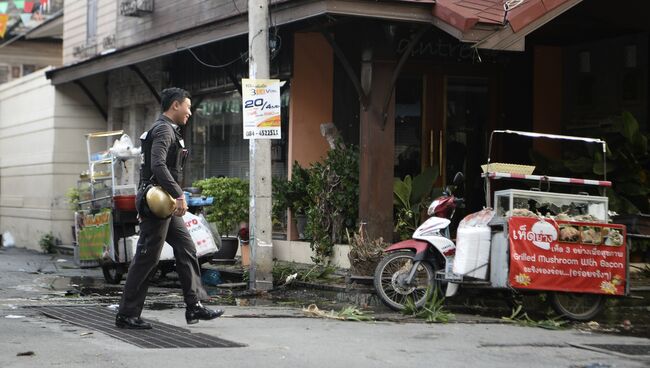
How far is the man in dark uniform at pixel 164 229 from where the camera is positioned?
8.17m

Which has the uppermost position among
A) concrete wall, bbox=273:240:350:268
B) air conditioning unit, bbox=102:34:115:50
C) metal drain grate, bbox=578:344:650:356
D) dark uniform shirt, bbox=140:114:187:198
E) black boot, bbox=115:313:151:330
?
air conditioning unit, bbox=102:34:115:50

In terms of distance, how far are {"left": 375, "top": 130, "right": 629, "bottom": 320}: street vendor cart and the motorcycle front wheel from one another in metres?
0.01

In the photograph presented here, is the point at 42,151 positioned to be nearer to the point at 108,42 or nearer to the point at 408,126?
the point at 108,42

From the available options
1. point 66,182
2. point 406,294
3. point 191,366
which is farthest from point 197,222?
point 66,182

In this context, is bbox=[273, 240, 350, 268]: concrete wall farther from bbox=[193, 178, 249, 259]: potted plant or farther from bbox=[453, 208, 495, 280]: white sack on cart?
bbox=[453, 208, 495, 280]: white sack on cart

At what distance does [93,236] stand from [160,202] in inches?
245

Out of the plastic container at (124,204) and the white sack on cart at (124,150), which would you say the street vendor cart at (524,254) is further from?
the white sack on cart at (124,150)

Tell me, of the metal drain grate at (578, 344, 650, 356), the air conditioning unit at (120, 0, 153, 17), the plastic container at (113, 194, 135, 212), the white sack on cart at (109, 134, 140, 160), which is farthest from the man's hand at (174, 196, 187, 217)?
the air conditioning unit at (120, 0, 153, 17)

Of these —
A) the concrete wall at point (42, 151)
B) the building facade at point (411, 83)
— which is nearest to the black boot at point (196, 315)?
the building facade at point (411, 83)

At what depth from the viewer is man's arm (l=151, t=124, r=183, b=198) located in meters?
8.09

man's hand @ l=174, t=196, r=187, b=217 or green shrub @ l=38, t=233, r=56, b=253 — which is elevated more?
man's hand @ l=174, t=196, r=187, b=217

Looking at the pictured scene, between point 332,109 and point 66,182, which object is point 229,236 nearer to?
point 332,109

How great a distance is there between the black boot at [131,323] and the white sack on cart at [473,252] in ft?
10.9

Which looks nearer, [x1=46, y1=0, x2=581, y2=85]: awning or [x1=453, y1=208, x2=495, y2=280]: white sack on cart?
[x1=453, y1=208, x2=495, y2=280]: white sack on cart
